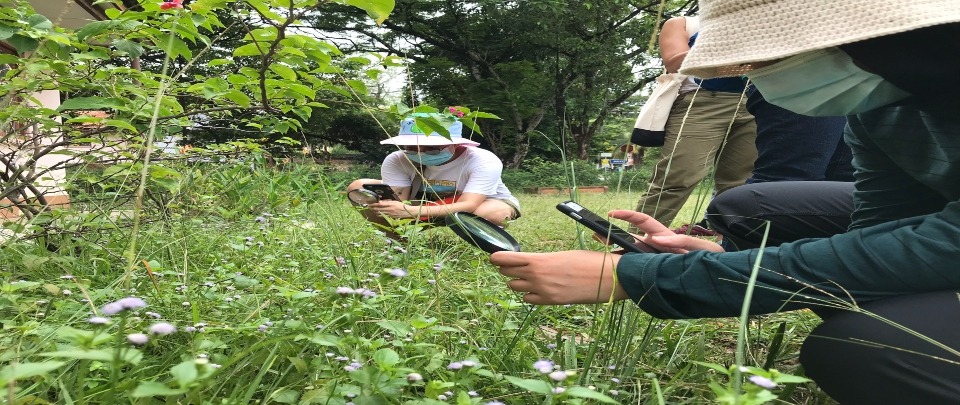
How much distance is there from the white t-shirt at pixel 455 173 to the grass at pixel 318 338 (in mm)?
1107

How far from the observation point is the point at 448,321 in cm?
141

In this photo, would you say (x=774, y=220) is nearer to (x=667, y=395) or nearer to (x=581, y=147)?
(x=667, y=395)

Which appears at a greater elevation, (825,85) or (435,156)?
(825,85)

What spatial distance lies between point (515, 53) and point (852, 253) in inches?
519

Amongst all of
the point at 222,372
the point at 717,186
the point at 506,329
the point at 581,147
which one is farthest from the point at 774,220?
the point at 581,147

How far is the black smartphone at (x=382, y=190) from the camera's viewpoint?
2.82 meters

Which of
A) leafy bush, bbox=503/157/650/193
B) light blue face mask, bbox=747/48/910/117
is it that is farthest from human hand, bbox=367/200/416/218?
leafy bush, bbox=503/157/650/193

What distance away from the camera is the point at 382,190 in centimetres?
287

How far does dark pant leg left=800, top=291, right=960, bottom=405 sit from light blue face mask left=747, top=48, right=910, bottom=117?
12.3 inches

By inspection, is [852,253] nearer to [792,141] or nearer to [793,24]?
[793,24]

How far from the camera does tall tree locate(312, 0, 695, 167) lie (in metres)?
12.5

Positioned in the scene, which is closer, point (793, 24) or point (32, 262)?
point (793, 24)

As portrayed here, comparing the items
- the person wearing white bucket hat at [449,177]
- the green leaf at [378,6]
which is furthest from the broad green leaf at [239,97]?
the person wearing white bucket hat at [449,177]

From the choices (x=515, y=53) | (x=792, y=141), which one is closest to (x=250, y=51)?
(x=792, y=141)
